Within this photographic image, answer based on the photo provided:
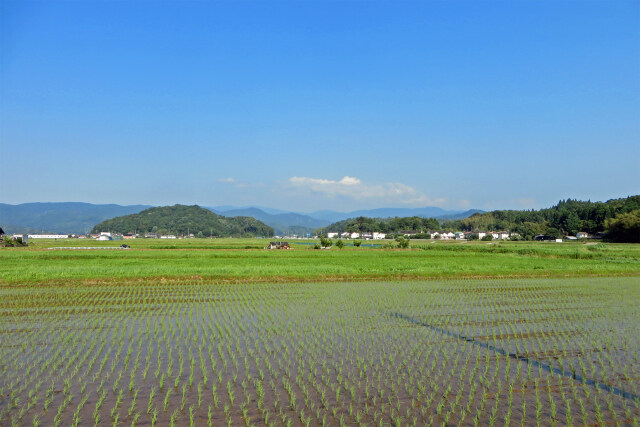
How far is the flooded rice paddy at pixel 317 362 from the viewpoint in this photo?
219 inches

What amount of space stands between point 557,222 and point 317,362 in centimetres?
10834

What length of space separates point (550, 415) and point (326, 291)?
476 inches

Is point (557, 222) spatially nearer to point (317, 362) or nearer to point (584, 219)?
point (584, 219)

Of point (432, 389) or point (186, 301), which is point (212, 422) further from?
point (186, 301)

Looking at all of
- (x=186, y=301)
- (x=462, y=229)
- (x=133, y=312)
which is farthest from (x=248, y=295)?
(x=462, y=229)

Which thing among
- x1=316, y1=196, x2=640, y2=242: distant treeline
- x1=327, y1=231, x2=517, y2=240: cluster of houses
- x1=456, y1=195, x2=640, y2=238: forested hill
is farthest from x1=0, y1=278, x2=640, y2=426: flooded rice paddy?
x1=327, y1=231, x2=517, y2=240: cluster of houses

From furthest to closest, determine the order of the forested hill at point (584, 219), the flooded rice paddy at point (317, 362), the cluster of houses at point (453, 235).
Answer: the cluster of houses at point (453, 235) < the forested hill at point (584, 219) < the flooded rice paddy at point (317, 362)

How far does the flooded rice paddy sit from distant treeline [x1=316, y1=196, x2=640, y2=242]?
61.7 m

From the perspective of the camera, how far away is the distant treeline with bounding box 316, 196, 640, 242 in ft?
217

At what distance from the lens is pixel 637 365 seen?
7.70 metres

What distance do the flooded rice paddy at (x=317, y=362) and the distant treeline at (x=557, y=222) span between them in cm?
6167

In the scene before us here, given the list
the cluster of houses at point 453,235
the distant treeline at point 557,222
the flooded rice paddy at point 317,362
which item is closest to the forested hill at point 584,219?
the distant treeline at point 557,222

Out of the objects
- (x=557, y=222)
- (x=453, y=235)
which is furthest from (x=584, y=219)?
(x=453, y=235)

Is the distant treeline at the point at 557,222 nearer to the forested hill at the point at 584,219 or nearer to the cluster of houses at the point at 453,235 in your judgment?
the forested hill at the point at 584,219
